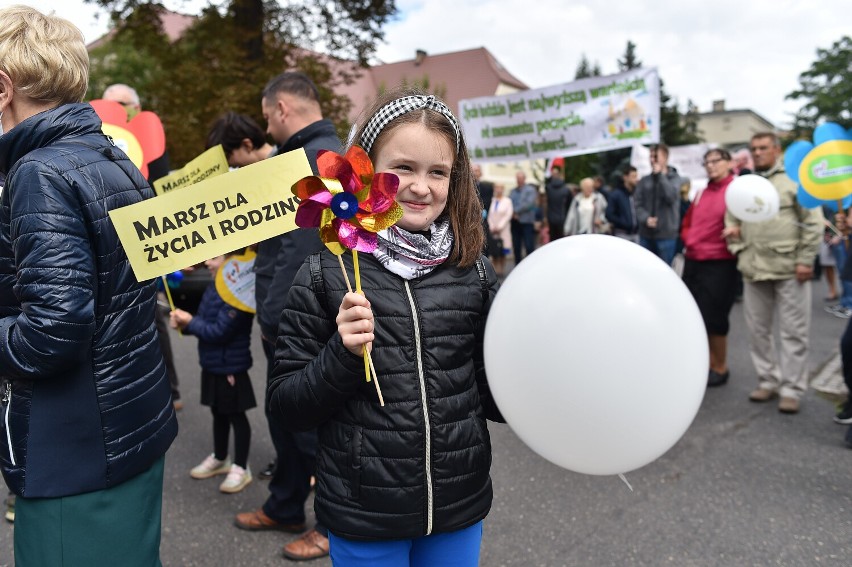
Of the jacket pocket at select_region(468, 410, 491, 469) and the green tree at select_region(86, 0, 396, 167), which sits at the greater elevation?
the green tree at select_region(86, 0, 396, 167)

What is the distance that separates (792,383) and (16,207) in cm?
471

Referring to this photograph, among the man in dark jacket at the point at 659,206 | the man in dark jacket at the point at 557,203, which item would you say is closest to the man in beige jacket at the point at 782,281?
the man in dark jacket at the point at 659,206

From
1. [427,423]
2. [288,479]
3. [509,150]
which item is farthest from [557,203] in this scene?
[427,423]

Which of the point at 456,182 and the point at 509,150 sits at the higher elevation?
the point at 509,150

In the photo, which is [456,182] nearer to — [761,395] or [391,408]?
[391,408]

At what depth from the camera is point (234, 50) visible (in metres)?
13.4

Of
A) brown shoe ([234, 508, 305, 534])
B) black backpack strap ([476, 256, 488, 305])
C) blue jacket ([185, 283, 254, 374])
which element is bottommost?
brown shoe ([234, 508, 305, 534])

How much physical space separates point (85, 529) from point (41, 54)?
1151mm

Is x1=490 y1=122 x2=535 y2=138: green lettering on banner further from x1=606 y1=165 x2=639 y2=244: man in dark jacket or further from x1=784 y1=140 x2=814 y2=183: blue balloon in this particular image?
x1=784 y1=140 x2=814 y2=183: blue balloon

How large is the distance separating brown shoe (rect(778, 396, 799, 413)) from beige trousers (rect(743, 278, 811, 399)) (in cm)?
3

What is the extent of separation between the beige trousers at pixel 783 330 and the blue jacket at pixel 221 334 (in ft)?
12.1

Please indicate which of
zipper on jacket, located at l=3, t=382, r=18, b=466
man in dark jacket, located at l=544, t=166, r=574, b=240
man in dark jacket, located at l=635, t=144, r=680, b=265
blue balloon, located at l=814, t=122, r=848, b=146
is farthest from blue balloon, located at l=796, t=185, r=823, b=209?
man in dark jacket, located at l=544, t=166, r=574, b=240

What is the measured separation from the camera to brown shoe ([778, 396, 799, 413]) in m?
4.36

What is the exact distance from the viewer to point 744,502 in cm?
313
